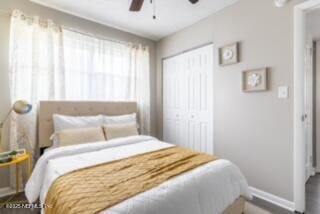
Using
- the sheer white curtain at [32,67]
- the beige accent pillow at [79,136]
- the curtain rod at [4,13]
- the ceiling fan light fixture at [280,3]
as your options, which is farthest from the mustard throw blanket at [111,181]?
the curtain rod at [4,13]

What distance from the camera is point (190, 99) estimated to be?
11.2 ft

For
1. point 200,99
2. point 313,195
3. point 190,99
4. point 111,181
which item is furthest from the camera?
point 190,99

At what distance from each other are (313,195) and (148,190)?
2.39 metres

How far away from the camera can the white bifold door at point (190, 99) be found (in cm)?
309

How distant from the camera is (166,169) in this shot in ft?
5.30

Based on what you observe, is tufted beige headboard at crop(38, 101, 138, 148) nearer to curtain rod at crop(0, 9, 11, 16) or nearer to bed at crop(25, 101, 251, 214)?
bed at crop(25, 101, 251, 214)

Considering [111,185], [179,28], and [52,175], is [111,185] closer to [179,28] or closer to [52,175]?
[52,175]

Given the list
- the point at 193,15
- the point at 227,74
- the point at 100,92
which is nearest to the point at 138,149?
the point at 100,92

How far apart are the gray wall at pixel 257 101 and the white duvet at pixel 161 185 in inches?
25.9

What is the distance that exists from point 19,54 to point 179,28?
2.64 metres

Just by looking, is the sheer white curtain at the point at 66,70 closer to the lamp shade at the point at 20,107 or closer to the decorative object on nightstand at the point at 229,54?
the lamp shade at the point at 20,107

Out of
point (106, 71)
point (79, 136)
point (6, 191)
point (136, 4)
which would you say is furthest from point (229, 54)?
point (6, 191)

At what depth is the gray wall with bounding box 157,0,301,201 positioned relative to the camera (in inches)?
82.2

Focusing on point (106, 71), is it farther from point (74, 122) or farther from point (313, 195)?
point (313, 195)
